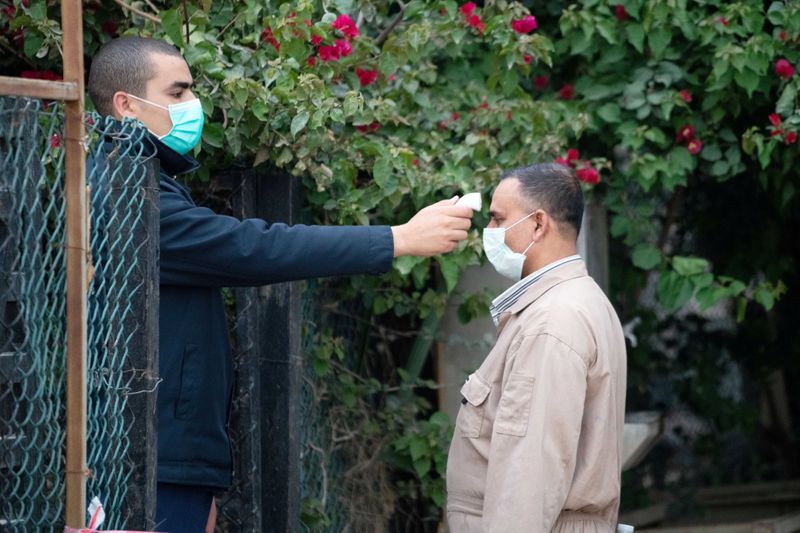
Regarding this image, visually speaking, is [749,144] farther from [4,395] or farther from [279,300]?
[4,395]

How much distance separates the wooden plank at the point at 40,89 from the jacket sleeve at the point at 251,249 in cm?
49

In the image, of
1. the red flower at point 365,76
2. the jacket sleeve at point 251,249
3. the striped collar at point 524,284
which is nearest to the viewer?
the jacket sleeve at point 251,249

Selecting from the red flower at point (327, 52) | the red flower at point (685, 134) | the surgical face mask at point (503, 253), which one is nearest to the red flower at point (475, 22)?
the red flower at point (327, 52)

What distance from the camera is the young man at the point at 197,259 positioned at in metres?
2.96

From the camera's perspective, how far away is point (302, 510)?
4.08 metres

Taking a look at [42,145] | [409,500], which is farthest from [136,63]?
[409,500]

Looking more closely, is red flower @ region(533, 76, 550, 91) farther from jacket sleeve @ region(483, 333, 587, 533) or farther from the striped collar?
jacket sleeve @ region(483, 333, 587, 533)

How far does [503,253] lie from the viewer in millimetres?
3154

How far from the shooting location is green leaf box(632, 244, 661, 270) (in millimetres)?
5074

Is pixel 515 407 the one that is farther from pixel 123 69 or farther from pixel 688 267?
pixel 688 267

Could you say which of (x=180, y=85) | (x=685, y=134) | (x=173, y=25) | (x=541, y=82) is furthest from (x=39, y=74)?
(x=685, y=134)

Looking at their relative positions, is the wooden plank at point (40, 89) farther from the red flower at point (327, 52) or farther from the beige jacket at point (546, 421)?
the red flower at point (327, 52)

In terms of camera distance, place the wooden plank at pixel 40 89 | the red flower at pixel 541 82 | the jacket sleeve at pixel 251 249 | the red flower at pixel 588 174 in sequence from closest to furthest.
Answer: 1. the wooden plank at pixel 40 89
2. the jacket sleeve at pixel 251 249
3. the red flower at pixel 588 174
4. the red flower at pixel 541 82

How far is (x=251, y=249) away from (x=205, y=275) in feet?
0.48
